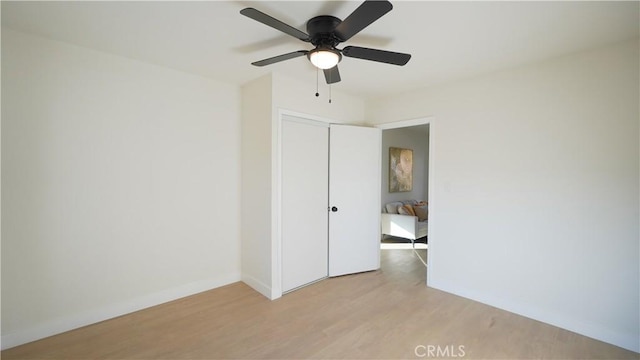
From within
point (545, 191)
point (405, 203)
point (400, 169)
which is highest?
point (400, 169)

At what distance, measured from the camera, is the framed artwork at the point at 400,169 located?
5.84 metres

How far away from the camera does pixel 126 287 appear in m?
2.66

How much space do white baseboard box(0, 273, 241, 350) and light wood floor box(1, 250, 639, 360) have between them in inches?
2.5

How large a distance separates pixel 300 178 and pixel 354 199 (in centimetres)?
89

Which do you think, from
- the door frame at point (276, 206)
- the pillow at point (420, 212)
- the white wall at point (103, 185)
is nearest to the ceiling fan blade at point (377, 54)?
the door frame at point (276, 206)

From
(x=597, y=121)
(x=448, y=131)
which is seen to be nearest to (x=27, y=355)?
(x=448, y=131)

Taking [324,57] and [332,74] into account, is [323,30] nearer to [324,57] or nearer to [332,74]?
[324,57]

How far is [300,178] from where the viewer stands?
3234mm

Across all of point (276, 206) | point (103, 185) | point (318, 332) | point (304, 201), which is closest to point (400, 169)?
point (304, 201)

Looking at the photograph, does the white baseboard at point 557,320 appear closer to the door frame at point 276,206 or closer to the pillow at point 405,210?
the door frame at point 276,206

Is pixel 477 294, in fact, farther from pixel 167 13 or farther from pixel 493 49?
pixel 167 13

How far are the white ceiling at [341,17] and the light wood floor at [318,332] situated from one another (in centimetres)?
244

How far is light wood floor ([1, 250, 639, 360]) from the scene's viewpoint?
211cm

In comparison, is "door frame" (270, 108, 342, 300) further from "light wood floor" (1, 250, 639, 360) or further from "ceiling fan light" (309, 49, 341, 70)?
"ceiling fan light" (309, 49, 341, 70)
